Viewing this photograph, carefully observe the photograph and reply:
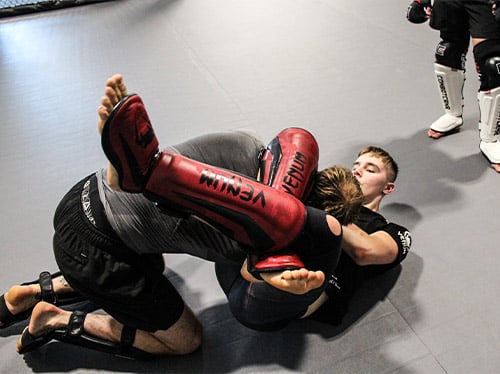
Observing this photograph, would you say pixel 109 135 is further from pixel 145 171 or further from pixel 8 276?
pixel 8 276

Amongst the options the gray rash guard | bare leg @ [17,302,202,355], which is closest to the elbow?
the gray rash guard

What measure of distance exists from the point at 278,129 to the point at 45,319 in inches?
55.5

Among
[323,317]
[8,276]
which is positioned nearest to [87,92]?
[8,276]

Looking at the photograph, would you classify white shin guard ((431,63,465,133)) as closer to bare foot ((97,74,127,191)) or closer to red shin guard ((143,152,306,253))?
red shin guard ((143,152,306,253))

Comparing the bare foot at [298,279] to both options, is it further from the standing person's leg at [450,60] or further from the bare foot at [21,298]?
the standing person's leg at [450,60]

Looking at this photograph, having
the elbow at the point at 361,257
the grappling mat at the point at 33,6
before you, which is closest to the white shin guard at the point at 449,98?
the elbow at the point at 361,257

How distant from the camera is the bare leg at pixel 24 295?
4.97 feet

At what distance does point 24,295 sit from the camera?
1527 millimetres

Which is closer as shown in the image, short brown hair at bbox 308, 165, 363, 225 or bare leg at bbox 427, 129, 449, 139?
short brown hair at bbox 308, 165, 363, 225

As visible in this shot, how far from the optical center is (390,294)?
1598 millimetres

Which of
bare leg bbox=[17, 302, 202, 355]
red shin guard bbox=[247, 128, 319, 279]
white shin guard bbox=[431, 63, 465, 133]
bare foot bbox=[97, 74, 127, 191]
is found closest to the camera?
bare foot bbox=[97, 74, 127, 191]

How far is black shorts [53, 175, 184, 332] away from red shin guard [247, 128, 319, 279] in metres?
0.38

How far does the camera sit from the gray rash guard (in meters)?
1.21

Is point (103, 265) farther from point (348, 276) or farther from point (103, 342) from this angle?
point (348, 276)
